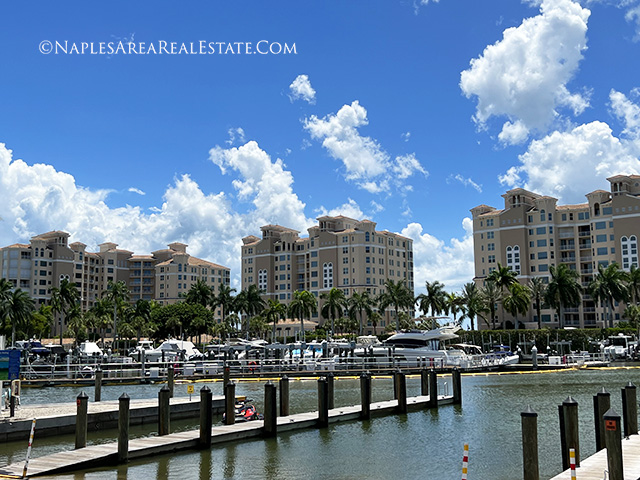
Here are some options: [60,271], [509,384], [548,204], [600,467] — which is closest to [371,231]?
[548,204]

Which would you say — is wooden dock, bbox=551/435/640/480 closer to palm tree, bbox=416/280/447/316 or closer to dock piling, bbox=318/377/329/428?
dock piling, bbox=318/377/329/428

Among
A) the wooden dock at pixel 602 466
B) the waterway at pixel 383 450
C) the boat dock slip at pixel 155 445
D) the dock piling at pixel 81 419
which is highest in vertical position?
the dock piling at pixel 81 419

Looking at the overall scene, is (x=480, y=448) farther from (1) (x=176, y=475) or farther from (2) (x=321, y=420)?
(1) (x=176, y=475)

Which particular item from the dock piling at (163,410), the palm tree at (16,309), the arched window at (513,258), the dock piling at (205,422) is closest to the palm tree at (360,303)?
the arched window at (513,258)

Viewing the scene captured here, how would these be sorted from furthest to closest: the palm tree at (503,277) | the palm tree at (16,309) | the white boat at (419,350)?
the palm tree at (503,277) < the palm tree at (16,309) < the white boat at (419,350)

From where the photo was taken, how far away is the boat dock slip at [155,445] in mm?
17797

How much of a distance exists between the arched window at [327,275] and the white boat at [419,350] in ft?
291

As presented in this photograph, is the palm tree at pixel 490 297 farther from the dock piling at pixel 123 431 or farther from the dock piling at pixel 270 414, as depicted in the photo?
the dock piling at pixel 123 431

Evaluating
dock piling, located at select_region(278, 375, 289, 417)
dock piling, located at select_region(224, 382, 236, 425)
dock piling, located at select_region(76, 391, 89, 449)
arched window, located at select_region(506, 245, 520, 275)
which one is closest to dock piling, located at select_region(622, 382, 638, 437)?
dock piling, located at select_region(278, 375, 289, 417)

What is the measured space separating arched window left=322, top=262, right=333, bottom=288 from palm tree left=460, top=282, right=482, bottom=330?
40.1 metres

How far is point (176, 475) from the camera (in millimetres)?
18703

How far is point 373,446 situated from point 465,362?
134 feet

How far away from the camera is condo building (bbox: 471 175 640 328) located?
123250mm

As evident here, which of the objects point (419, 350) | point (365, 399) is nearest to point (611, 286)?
point (419, 350)
